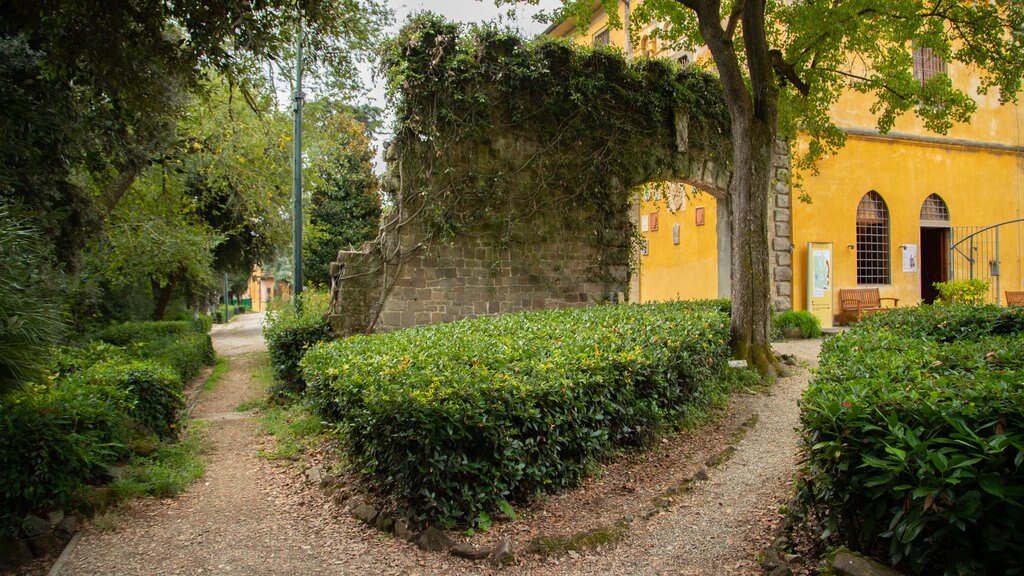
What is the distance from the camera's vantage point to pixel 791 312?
1314cm

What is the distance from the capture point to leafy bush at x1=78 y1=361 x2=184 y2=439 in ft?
18.4

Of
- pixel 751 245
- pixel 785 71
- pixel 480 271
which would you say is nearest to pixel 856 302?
pixel 785 71

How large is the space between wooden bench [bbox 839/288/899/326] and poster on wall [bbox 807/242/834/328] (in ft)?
1.91

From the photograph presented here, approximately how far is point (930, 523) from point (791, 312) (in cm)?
1174

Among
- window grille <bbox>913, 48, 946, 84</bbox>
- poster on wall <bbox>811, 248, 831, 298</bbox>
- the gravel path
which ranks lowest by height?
the gravel path

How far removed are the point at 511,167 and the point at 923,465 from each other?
9059mm

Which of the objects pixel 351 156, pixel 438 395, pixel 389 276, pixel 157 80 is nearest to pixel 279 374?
pixel 389 276

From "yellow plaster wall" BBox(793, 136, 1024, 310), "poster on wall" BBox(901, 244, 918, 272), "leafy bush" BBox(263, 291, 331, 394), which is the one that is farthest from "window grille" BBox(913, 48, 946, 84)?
"leafy bush" BBox(263, 291, 331, 394)

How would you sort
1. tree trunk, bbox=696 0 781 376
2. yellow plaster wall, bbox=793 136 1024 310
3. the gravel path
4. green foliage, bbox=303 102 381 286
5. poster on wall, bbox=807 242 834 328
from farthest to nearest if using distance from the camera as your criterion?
green foliage, bbox=303 102 381 286 < yellow plaster wall, bbox=793 136 1024 310 < poster on wall, bbox=807 242 834 328 < tree trunk, bbox=696 0 781 376 < the gravel path

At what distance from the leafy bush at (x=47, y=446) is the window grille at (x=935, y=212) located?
18942 mm

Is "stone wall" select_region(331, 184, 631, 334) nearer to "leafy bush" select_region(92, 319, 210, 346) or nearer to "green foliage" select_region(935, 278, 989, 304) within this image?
"leafy bush" select_region(92, 319, 210, 346)

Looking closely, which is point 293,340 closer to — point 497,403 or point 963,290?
point 497,403

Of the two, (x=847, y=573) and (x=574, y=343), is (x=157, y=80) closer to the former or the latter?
(x=574, y=343)

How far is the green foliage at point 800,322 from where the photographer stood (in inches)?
508
